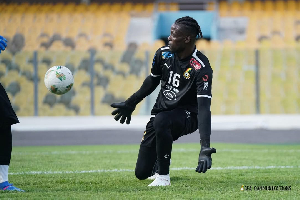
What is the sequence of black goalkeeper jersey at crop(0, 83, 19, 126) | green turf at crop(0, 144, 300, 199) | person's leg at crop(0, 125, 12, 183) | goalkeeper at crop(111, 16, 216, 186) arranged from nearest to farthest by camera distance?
1. green turf at crop(0, 144, 300, 199)
2. black goalkeeper jersey at crop(0, 83, 19, 126)
3. person's leg at crop(0, 125, 12, 183)
4. goalkeeper at crop(111, 16, 216, 186)

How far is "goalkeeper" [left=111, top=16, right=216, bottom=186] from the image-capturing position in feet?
17.1

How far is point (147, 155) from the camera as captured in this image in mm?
5773

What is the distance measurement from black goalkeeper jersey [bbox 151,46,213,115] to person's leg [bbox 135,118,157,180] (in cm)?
24

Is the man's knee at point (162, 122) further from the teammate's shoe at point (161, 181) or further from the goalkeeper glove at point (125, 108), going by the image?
the goalkeeper glove at point (125, 108)

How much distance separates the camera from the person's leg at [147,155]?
572 cm

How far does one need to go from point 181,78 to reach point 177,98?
0.22 metres

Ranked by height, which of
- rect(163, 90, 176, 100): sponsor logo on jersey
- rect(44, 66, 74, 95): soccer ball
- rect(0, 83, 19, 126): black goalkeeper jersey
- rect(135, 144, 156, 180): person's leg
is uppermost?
rect(44, 66, 74, 95): soccer ball

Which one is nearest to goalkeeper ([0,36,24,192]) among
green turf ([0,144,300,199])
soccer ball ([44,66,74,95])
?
green turf ([0,144,300,199])

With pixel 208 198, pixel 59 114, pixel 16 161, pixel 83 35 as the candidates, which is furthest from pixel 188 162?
pixel 83 35

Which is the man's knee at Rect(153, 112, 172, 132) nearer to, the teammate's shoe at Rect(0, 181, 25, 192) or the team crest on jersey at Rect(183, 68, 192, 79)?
the team crest on jersey at Rect(183, 68, 192, 79)

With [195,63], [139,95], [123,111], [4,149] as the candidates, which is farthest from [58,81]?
[195,63]

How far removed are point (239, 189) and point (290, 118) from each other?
11501 millimetres

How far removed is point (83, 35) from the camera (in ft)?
72.7

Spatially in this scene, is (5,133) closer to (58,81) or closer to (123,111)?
(58,81)
